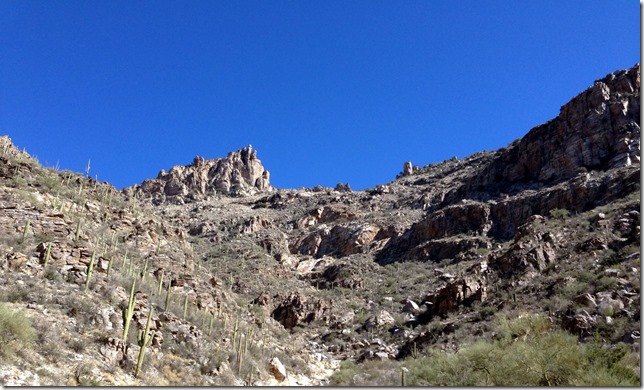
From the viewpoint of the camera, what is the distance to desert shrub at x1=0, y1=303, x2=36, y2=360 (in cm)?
1204

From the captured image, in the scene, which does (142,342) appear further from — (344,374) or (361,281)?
(361,281)

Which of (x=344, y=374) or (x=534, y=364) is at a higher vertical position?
(x=534, y=364)

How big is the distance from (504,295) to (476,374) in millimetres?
12290

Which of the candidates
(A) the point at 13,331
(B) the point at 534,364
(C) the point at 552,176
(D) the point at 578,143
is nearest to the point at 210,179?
(C) the point at 552,176

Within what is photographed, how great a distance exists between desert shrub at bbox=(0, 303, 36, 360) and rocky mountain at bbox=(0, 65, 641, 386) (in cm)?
6

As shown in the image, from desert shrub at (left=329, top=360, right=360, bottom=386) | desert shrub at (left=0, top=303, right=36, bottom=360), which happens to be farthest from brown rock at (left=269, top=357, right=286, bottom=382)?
desert shrub at (left=0, top=303, right=36, bottom=360)

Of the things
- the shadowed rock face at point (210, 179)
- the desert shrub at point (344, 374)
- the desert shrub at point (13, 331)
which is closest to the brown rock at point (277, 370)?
the desert shrub at point (344, 374)

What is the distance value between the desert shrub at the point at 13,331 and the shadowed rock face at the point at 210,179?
240 ft

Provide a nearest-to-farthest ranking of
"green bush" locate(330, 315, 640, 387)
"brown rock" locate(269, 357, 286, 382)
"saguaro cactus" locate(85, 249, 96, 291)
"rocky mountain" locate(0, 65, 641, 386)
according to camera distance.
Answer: "green bush" locate(330, 315, 640, 387)
"rocky mountain" locate(0, 65, 641, 386)
"saguaro cactus" locate(85, 249, 96, 291)
"brown rock" locate(269, 357, 286, 382)

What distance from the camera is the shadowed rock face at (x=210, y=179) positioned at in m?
90.1

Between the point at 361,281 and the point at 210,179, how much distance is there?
2529 inches

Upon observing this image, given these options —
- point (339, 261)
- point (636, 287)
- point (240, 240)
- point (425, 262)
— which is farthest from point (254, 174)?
point (636, 287)

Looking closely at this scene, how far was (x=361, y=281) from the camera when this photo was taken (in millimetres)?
43031

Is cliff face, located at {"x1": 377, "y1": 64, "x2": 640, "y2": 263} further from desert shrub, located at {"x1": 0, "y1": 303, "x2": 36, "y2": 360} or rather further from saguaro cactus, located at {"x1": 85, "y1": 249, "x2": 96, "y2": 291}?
desert shrub, located at {"x1": 0, "y1": 303, "x2": 36, "y2": 360}
